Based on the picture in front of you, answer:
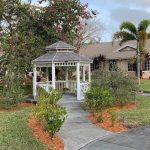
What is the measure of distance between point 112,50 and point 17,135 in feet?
130

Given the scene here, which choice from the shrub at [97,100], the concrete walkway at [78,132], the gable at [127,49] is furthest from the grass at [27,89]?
the gable at [127,49]

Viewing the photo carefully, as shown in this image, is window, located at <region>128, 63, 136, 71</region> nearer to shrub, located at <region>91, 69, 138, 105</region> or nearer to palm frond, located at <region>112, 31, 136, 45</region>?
palm frond, located at <region>112, 31, 136, 45</region>

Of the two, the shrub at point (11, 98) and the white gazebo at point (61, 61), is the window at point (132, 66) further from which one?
the shrub at point (11, 98)

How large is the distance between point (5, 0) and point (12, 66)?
525cm

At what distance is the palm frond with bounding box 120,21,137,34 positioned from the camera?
3844 centimetres

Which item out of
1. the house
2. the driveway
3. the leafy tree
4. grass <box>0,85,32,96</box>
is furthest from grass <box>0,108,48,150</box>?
the house

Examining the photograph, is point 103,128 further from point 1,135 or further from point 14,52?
point 14,52

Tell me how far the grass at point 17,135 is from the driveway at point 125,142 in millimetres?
1647

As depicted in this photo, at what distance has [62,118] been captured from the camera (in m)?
13.2

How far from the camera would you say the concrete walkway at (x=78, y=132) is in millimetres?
12984

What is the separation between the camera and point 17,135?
13008 mm

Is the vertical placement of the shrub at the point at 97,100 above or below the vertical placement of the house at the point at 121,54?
below

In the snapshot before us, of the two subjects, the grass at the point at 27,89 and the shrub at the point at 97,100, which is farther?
the grass at the point at 27,89

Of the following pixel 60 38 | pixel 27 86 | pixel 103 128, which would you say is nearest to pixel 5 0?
pixel 60 38
